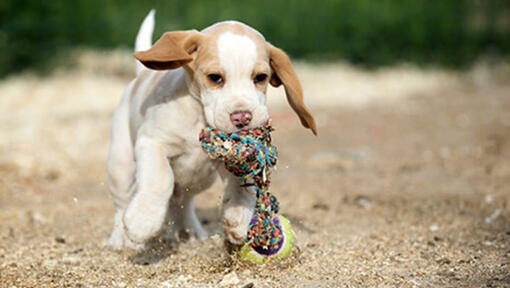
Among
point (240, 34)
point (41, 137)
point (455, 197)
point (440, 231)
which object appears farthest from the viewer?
point (41, 137)

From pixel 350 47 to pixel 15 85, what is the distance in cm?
703

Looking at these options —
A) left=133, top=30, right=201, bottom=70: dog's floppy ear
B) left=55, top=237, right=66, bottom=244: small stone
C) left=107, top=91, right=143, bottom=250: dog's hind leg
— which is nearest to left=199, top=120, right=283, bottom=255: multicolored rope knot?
left=133, top=30, right=201, bottom=70: dog's floppy ear

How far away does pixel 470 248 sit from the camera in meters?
3.86

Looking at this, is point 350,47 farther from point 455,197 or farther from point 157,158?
point 157,158

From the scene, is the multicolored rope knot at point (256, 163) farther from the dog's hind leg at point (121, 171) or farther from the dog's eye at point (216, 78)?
the dog's hind leg at point (121, 171)

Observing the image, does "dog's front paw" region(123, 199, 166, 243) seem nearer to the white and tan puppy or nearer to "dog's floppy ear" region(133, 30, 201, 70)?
the white and tan puppy

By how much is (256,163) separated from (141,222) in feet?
2.11

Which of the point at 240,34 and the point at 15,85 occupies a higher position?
the point at 240,34

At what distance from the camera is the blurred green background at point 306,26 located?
12.6 metres

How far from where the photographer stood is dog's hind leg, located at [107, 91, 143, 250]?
4078mm

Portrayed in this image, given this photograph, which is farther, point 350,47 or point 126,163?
point 350,47

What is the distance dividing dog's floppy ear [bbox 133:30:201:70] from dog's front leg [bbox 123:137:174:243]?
435mm

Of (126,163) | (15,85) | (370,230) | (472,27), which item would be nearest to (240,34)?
(126,163)

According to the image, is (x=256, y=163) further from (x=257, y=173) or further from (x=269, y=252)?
(x=269, y=252)
